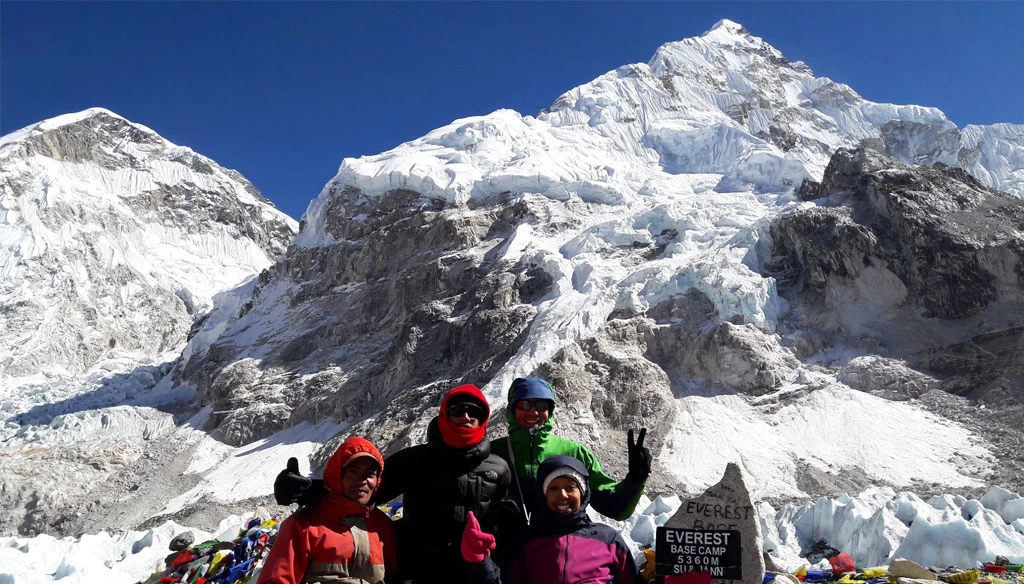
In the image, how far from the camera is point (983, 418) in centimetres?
3147

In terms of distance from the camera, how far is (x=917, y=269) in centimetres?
4069

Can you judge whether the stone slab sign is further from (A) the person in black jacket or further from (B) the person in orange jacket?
(B) the person in orange jacket

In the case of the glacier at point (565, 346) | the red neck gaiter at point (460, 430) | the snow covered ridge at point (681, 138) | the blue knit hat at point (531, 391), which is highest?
the snow covered ridge at point (681, 138)

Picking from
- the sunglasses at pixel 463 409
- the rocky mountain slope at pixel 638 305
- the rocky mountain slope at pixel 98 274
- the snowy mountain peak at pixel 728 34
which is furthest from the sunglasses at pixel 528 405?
the snowy mountain peak at pixel 728 34

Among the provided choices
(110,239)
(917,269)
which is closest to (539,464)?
(917,269)

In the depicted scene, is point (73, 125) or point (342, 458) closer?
point (342, 458)

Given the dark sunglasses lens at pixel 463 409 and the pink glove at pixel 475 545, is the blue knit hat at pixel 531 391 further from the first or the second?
the pink glove at pixel 475 545

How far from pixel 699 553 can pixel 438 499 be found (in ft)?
6.29

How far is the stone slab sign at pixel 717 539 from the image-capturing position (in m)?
4.55

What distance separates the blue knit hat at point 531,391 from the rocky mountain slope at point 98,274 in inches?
1669

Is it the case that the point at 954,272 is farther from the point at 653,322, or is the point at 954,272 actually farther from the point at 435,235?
the point at 435,235

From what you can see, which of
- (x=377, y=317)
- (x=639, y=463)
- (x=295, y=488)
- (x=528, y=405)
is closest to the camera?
(x=295, y=488)

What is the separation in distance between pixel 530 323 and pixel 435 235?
1851 centimetres

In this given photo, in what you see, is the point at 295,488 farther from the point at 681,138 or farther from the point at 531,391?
the point at 681,138
